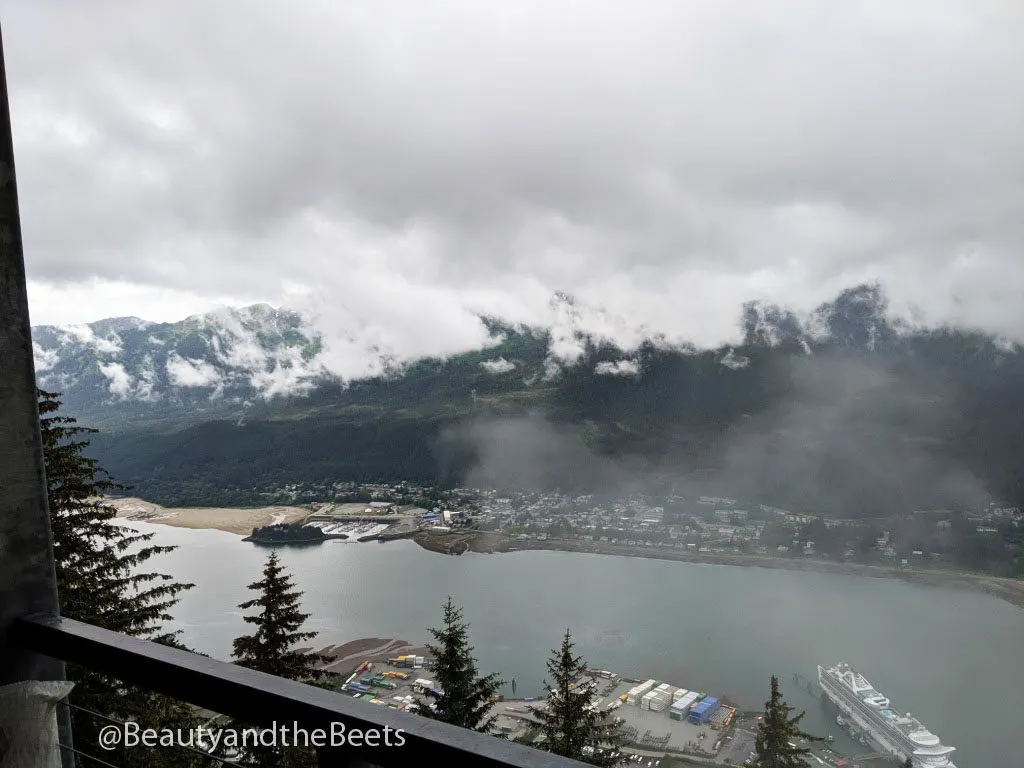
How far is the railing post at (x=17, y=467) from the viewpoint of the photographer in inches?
36.5

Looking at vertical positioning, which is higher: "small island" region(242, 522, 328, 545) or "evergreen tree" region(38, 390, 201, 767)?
"evergreen tree" region(38, 390, 201, 767)

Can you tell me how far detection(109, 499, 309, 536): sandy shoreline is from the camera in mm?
30844

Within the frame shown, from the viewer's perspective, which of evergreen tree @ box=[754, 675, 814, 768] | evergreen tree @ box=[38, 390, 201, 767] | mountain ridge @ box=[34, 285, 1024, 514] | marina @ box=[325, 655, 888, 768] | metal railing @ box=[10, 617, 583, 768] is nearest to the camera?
metal railing @ box=[10, 617, 583, 768]

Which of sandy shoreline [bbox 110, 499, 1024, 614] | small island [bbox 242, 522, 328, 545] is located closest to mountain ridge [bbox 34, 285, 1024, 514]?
sandy shoreline [bbox 110, 499, 1024, 614]

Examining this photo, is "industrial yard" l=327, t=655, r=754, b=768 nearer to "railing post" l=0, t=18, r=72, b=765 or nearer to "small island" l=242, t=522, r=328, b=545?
"railing post" l=0, t=18, r=72, b=765

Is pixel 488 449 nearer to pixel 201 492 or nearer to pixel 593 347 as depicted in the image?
pixel 201 492

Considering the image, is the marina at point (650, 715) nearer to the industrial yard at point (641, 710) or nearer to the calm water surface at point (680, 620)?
the industrial yard at point (641, 710)

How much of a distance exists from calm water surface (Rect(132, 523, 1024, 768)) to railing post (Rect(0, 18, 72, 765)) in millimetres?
13224

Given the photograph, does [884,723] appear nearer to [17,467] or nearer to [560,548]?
[17,467]

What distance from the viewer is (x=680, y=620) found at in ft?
62.5

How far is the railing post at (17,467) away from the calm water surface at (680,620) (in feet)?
43.4

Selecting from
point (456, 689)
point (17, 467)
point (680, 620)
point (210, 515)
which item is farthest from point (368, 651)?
point (210, 515)

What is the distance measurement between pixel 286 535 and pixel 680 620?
17.8 metres

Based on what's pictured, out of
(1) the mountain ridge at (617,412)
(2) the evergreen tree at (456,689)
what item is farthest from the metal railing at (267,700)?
(1) the mountain ridge at (617,412)
